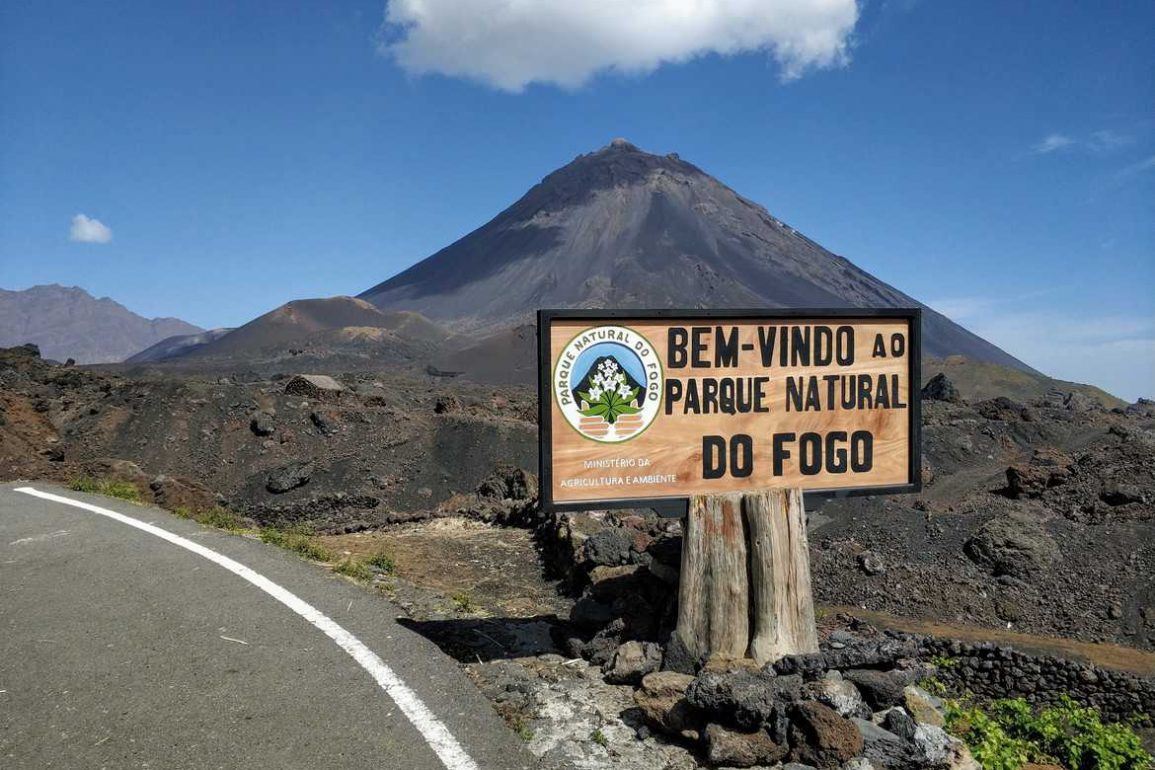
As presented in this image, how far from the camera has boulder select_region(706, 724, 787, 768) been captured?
411 cm

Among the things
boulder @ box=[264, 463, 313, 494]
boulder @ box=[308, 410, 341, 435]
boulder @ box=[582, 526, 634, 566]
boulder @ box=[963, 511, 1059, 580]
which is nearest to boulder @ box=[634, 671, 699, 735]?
boulder @ box=[582, 526, 634, 566]

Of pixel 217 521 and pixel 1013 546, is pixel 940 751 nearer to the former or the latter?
pixel 217 521

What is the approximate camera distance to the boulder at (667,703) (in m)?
4.42

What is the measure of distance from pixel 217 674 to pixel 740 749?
9.70 feet

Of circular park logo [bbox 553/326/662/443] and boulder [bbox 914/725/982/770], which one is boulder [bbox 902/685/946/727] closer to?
boulder [bbox 914/725/982/770]

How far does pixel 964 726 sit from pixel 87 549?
7.29 metres

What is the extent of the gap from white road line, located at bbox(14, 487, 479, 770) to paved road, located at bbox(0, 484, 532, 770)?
0.04 ft

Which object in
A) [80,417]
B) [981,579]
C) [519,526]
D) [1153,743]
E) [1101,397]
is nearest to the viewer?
[1153,743]

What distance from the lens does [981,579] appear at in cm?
1169

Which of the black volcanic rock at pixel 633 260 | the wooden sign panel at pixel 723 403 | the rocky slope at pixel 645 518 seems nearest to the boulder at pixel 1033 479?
the rocky slope at pixel 645 518

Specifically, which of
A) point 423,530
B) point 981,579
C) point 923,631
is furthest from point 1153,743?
point 423,530

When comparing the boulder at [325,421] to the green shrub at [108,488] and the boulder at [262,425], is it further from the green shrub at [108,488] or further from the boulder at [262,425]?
the green shrub at [108,488]

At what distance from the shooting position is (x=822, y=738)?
413 centimetres

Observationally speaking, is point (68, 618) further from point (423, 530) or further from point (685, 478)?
point (423, 530)
